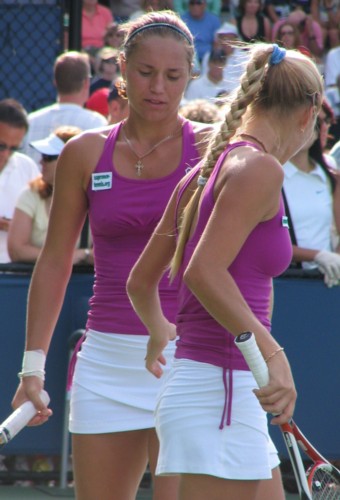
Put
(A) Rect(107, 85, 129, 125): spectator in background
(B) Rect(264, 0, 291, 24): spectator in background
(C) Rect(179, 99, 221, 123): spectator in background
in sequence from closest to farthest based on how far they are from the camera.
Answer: (C) Rect(179, 99, 221, 123): spectator in background
(A) Rect(107, 85, 129, 125): spectator in background
(B) Rect(264, 0, 291, 24): spectator in background

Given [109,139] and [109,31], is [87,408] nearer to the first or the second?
[109,139]

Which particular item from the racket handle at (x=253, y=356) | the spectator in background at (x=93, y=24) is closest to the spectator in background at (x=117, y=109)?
the racket handle at (x=253, y=356)

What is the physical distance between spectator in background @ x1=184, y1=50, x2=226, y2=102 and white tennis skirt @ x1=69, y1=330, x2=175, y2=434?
6678 millimetres

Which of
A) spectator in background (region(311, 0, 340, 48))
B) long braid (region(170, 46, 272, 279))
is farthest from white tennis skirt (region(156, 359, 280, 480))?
spectator in background (region(311, 0, 340, 48))

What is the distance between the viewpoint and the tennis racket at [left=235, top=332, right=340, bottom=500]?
87.8 inches

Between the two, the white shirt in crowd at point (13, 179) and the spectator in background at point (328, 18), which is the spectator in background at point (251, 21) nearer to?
the spectator in background at point (328, 18)

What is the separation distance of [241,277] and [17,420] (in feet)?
2.65

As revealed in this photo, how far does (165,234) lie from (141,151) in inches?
25.0

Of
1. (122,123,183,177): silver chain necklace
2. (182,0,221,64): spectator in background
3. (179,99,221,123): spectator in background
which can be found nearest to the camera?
(122,123,183,177): silver chain necklace

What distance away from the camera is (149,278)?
2.71 meters

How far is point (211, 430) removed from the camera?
2.35 m

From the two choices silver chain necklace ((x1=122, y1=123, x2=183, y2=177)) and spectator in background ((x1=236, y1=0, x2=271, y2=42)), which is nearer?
silver chain necklace ((x1=122, y1=123, x2=183, y2=177))

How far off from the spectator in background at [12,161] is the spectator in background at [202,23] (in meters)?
5.34

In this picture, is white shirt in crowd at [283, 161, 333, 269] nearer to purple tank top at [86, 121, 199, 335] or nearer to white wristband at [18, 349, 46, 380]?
purple tank top at [86, 121, 199, 335]
